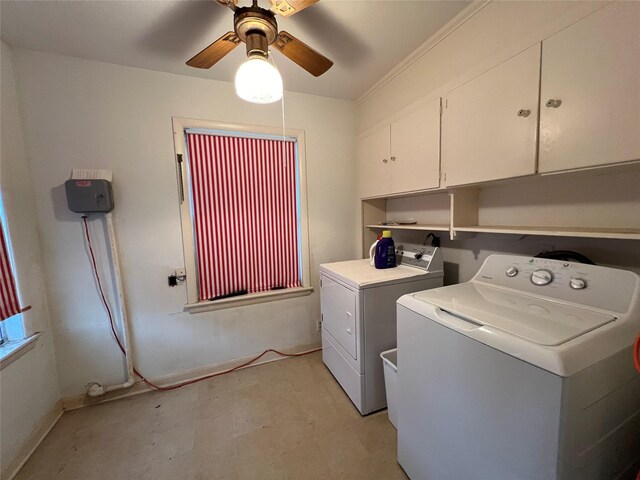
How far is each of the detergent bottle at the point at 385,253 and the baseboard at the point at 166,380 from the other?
1.21 metres

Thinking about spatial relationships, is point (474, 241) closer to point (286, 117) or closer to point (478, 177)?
point (478, 177)

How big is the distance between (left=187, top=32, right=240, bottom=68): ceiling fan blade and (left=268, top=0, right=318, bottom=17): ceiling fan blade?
0.24 m

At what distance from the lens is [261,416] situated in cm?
168

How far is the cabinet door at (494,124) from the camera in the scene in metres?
1.09

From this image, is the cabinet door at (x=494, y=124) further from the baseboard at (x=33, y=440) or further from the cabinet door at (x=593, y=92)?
the baseboard at (x=33, y=440)

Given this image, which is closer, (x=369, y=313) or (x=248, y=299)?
(x=369, y=313)

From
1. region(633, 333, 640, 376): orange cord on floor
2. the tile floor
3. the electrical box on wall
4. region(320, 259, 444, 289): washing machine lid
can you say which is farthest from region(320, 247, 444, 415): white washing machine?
the electrical box on wall

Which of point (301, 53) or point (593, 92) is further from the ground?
point (301, 53)

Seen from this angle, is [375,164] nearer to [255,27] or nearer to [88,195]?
[255,27]

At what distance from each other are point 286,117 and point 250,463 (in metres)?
2.53

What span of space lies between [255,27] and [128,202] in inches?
60.5

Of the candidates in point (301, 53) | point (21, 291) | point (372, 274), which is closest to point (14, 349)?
point (21, 291)

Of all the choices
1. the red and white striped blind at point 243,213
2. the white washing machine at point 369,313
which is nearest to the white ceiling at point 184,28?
the red and white striped blind at point 243,213

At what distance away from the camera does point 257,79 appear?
1074mm
